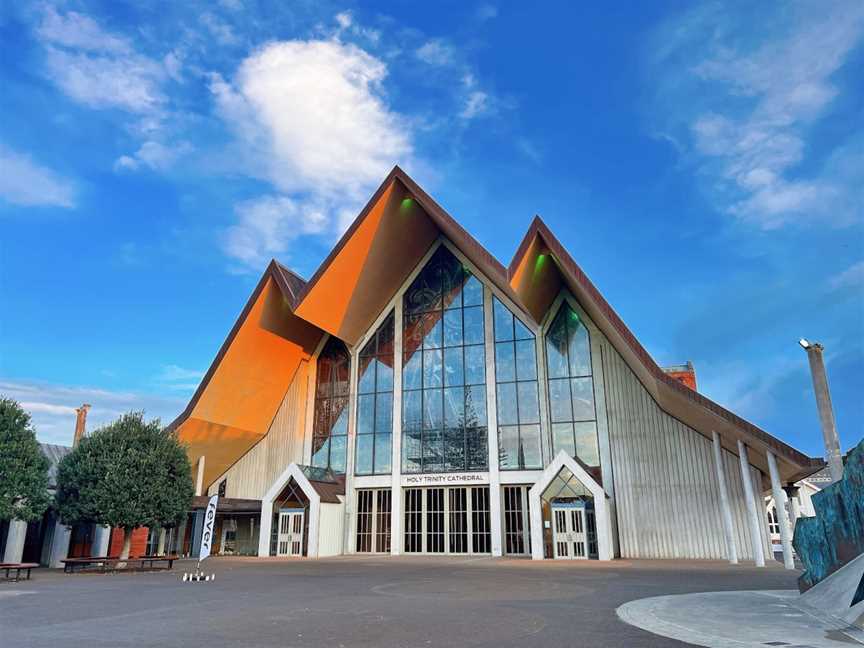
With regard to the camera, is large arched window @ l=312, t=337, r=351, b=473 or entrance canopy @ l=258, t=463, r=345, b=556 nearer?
entrance canopy @ l=258, t=463, r=345, b=556

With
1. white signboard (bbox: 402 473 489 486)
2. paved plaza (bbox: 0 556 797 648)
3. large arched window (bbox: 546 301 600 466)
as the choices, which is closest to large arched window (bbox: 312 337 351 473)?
white signboard (bbox: 402 473 489 486)

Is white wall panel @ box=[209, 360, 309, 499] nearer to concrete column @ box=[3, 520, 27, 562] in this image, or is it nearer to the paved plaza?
concrete column @ box=[3, 520, 27, 562]

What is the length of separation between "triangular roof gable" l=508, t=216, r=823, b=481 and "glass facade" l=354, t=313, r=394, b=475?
8356mm

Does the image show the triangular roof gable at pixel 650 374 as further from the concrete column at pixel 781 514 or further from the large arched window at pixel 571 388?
the large arched window at pixel 571 388

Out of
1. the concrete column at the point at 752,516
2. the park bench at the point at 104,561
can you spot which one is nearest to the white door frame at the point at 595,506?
the concrete column at the point at 752,516

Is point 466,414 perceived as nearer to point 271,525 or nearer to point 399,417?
point 399,417

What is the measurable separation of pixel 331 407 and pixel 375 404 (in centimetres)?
250

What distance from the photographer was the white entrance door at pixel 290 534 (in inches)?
1023

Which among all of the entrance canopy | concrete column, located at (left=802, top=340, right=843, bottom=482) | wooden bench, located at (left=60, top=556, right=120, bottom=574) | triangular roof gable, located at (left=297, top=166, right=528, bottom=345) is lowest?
wooden bench, located at (left=60, top=556, right=120, bottom=574)

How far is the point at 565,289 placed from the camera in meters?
27.2

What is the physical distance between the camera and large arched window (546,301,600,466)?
25469 millimetres

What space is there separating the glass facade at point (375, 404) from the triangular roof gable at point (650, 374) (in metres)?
8.36

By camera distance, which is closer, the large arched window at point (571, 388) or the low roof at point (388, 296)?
the low roof at point (388, 296)

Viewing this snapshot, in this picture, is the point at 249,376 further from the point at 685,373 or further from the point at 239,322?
the point at 685,373
